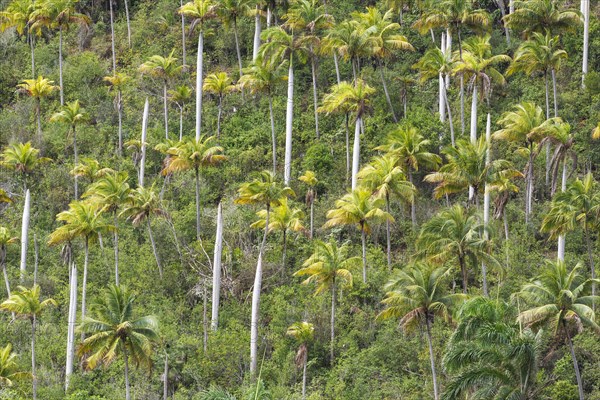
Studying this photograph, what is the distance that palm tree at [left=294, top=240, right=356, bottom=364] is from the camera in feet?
Result: 168

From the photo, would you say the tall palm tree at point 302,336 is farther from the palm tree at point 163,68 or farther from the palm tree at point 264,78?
the palm tree at point 163,68

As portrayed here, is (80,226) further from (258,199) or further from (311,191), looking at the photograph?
(311,191)

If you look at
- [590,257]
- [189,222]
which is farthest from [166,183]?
[590,257]

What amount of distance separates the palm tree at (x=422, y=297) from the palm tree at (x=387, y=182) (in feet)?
26.4

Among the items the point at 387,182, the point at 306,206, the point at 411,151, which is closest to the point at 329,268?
the point at 387,182

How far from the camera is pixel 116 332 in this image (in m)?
45.4

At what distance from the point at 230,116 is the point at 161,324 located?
1863cm

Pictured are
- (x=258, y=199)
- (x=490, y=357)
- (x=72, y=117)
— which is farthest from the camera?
(x=72, y=117)

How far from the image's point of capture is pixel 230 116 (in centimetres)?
6756

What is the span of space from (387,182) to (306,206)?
6.47m

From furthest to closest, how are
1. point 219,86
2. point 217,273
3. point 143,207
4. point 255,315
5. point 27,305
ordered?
point 219,86
point 143,207
point 217,273
point 255,315
point 27,305

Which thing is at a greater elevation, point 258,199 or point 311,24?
point 311,24

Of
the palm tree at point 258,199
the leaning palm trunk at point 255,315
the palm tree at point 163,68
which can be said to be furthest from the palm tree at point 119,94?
the leaning palm trunk at point 255,315

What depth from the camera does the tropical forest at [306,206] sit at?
46.7 metres
